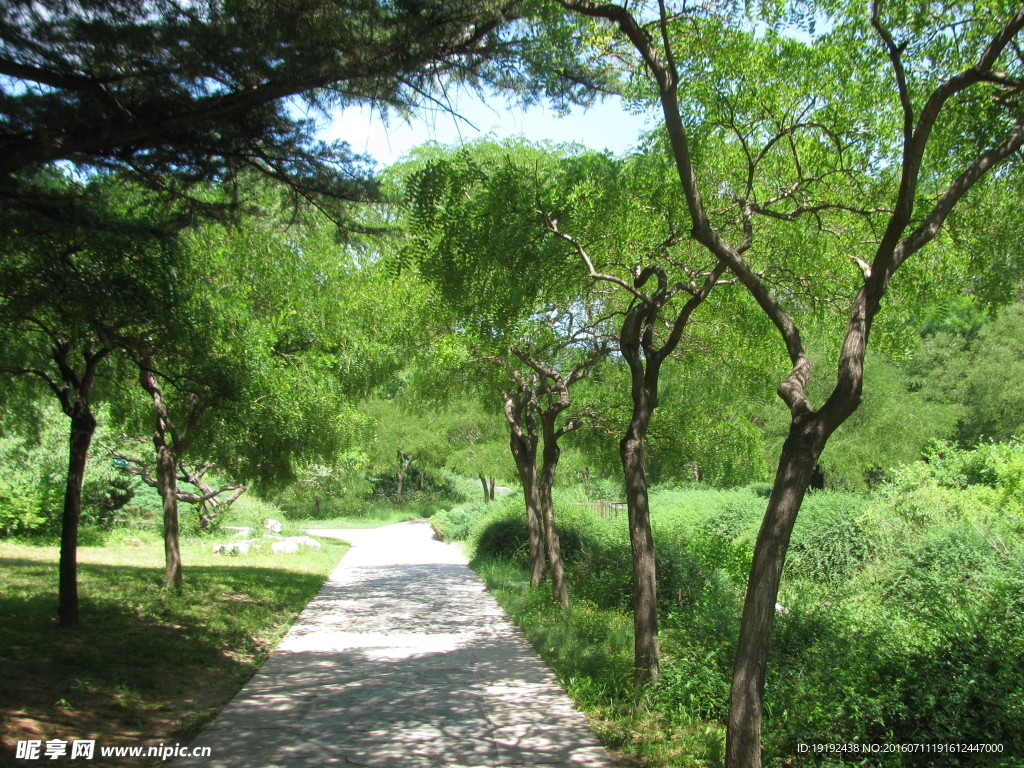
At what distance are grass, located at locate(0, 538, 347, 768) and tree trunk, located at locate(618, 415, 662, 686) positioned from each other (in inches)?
158

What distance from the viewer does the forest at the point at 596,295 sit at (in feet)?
17.1

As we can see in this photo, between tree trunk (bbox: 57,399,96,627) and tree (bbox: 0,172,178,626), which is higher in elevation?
tree (bbox: 0,172,178,626)

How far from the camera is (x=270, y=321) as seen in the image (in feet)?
39.3

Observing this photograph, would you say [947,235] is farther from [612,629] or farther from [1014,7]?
[612,629]

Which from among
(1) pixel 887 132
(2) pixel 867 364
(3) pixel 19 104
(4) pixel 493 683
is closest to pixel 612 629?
(4) pixel 493 683

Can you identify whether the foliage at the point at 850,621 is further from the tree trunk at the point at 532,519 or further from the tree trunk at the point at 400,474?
the tree trunk at the point at 400,474

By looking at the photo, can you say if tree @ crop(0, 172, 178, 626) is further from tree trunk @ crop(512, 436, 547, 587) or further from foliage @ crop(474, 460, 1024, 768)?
tree trunk @ crop(512, 436, 547, 587)

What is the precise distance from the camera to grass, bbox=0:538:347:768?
6.23 meters

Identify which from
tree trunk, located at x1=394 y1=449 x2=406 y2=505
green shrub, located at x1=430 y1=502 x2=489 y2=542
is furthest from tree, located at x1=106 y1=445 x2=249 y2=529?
tree trunk, located at x1=394 y1=449 x2=406 y2=505

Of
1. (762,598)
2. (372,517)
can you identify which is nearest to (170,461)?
(762,598)

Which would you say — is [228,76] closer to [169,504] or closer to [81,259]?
[81,259]

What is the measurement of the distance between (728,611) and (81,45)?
837 centimetres

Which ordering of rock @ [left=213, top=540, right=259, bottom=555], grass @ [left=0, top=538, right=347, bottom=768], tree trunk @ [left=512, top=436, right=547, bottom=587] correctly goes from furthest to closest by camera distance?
rock @ [left=213, top=540, right=259, bottom=555]
tree trunk @ [left=512, top=436, right=547, bottom=587]
grass @ [left=0, top=538, right=347, bottom=768]

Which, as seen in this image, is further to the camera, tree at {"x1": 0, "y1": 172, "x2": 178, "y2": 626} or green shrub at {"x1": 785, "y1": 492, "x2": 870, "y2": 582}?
green shrub at {"x1": 785, "y1": 492, "x2": 870, "y2": 582}
